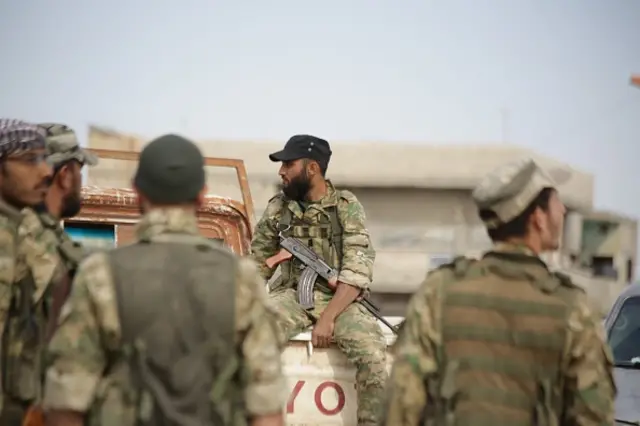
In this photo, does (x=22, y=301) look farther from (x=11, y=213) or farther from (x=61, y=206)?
(x=61, y=206)

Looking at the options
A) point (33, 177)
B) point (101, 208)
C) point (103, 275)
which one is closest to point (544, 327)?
point (103, 275)

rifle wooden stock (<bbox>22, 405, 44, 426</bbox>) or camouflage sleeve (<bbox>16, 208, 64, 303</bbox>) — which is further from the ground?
camouflage sleeve (<bbox>16, 208, 64, 303</bbox>)

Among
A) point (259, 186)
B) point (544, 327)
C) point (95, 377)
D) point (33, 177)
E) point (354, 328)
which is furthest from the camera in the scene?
point (259, 186)

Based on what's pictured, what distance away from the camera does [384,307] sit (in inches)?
810

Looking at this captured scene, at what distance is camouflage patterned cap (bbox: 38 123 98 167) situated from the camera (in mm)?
4363

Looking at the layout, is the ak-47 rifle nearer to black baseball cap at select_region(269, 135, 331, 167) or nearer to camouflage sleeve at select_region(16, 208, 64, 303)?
black baseball cap at select_region(269, 135, 331, 167)

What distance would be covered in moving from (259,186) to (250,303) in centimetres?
1666

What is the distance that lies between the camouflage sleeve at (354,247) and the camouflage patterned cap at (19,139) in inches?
100

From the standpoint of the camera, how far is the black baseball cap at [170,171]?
10.8 feet

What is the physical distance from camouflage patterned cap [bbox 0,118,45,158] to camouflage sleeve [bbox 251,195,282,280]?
2.63 metres

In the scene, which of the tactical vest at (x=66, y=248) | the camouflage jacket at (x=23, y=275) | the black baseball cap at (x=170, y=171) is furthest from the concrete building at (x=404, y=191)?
the black baseball cap at (x=170, y=171)

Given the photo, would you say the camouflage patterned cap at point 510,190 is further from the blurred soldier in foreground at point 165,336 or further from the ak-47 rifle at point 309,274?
the ak-47 rifle at point 309,274

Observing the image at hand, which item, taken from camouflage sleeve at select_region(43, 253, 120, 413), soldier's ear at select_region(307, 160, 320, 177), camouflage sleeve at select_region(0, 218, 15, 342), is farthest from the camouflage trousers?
camouflage sleeve at select_region(43, 253, 120, 413)

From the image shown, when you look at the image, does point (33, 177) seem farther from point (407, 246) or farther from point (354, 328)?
point (407, 246)
